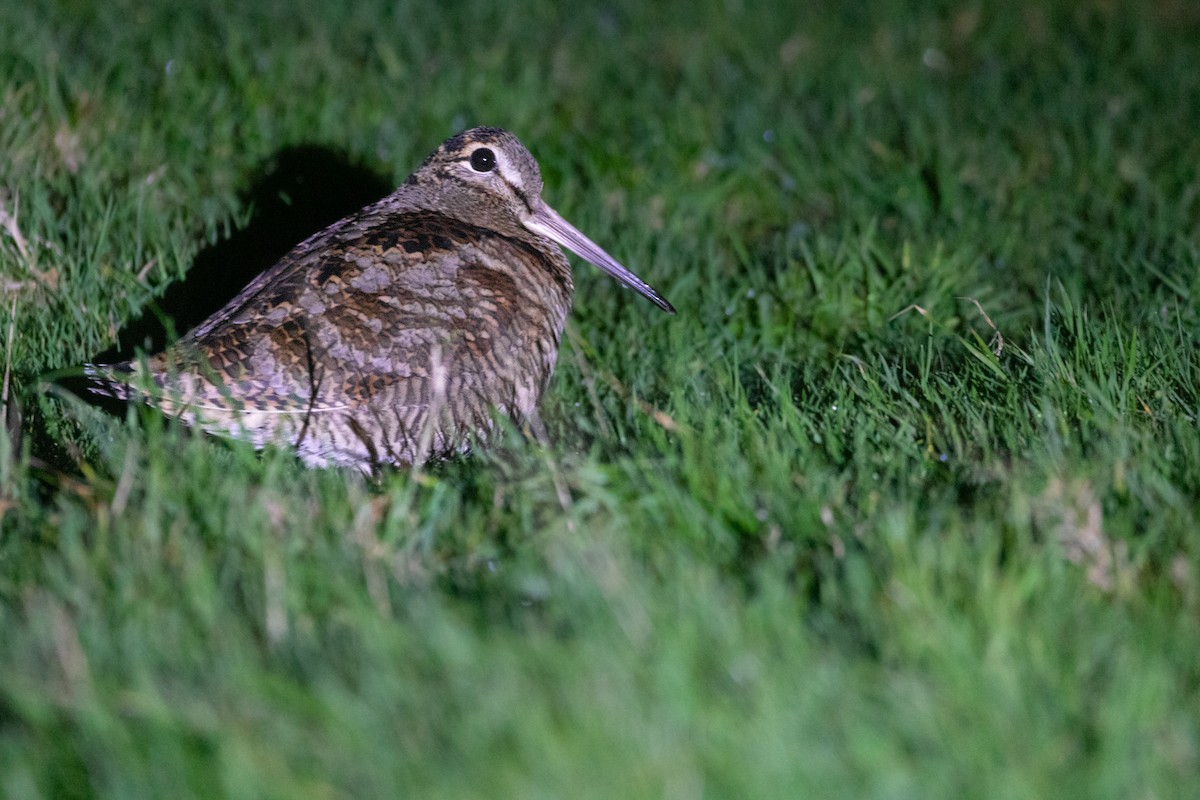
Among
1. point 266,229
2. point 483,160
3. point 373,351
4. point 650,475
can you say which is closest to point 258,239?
point 266,229

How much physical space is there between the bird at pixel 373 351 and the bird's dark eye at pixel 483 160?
28 centimetres

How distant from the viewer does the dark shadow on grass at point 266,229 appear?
4.64 metres

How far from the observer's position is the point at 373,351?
3.90 m

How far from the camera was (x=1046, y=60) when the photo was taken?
7629 millimetres

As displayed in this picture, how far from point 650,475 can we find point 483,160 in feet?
5.76

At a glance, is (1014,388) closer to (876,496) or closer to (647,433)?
(876,496)

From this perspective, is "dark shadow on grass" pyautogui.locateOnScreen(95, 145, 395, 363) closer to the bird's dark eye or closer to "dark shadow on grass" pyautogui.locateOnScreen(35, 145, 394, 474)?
"dark shadow on grass" pyautogui.locateOnScreen(35, 145, 394, 474)

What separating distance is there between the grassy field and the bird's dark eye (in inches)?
27.2

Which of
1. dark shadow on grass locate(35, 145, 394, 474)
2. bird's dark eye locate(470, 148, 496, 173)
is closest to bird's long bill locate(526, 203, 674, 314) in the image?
bird's dark eye locate(470, 148, 496, 173)

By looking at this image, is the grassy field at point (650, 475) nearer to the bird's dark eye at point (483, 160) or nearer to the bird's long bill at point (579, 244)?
the bird's long bill at point (579, 244)

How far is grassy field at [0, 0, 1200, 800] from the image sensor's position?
242 cm

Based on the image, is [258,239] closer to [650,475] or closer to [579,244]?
[579,244]

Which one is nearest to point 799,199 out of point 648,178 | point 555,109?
point 648,178

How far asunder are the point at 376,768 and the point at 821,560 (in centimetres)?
110
